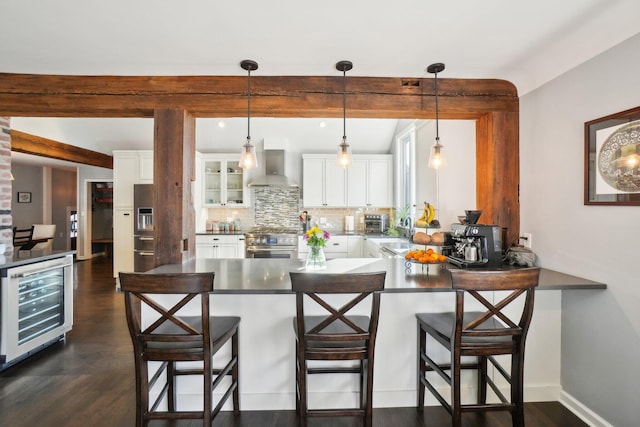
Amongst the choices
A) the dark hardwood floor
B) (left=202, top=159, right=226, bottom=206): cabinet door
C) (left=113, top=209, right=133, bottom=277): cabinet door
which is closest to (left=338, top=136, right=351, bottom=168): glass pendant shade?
the dark hardwood floor

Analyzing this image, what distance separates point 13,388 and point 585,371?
3.98 m

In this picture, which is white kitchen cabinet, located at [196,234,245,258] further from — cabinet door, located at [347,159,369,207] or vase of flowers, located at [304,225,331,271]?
vase of flowers, located at [304,225,331,271]

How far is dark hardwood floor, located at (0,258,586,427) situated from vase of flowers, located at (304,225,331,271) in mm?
988

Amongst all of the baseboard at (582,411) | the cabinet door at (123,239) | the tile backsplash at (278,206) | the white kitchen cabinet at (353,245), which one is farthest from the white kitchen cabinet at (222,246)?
the baseboard at (582,411)

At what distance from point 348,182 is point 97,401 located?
4.52 meters

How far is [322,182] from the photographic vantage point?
5.73 meters

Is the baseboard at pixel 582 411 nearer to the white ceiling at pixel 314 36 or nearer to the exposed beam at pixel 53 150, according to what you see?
→ the white ceiling at pixel 314 36

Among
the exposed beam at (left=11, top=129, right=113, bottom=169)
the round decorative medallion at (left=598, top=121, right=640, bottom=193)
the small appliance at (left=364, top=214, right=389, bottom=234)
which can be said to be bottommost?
the small appliance at (left=364, top=214, right=389, bottom=234)

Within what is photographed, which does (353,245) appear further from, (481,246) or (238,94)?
(238,94)

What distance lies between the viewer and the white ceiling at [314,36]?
1690 mm

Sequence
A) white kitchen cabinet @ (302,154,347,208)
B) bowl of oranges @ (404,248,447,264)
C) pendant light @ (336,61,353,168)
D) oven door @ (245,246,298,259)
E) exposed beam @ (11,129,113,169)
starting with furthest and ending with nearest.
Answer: white kitchen cabinet @ (302,154,347,208) → oven door @ (245,246,298,259) → exposed beam @ (11,129,113,169) → bowl of oranges @ (404,248,447,264) → pendant light @ (336,61,353,168)

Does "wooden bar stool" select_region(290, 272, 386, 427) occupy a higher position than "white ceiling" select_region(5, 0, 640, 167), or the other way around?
"white ceiling" select_region(5, 0, 640, 167)

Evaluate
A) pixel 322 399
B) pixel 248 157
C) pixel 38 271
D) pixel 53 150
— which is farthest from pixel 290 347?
pixel 53 150

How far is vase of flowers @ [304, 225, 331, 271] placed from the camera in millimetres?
2332
